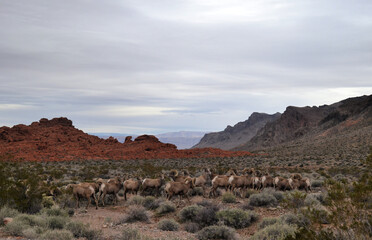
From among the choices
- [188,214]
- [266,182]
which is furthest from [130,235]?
[266,182]

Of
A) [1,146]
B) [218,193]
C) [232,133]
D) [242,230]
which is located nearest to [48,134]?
[1,146]

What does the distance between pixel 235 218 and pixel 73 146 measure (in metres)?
74.5

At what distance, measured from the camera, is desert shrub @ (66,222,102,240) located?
834 centimetres

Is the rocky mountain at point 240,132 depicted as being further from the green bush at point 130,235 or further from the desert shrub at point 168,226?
the green bush at point 130,235

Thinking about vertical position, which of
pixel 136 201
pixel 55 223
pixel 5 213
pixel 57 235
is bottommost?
pixel 136 201

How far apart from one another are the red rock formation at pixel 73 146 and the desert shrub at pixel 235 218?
181 ft

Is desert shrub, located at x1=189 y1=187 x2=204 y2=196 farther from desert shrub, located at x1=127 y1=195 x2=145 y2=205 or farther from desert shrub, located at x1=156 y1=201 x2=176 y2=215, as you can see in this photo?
desert shrub, located at x1=156 y1=201 x2=176 y2=215

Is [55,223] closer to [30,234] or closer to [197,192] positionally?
[30,234]

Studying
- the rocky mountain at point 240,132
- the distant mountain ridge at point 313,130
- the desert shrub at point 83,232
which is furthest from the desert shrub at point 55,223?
the rocky mountain at point 240,132

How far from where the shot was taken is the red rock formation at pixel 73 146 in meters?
66.3

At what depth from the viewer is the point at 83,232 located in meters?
8.45

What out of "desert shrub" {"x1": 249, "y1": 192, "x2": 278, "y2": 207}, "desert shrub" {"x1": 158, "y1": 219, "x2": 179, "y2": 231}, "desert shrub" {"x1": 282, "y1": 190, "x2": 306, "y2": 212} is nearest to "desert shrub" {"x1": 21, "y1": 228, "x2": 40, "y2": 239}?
"desert shrub" {"x1": 158, "y1": 219, "x2": 179, "y2": 231}

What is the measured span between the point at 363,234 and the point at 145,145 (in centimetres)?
7697

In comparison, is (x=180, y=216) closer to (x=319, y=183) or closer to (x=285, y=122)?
(x=319, y=183)
